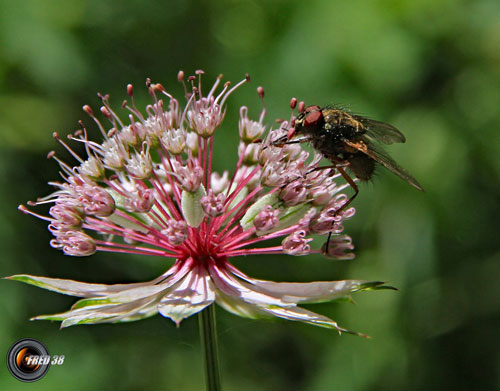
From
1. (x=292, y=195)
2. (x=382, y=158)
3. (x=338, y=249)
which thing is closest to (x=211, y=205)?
(x=292, y=195)

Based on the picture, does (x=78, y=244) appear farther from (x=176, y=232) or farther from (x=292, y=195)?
(x=292, y=195)

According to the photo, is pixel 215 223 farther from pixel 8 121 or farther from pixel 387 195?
pixel 8 121

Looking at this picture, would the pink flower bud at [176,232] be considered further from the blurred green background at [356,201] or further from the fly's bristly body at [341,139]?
the blurred green background at [356,201]

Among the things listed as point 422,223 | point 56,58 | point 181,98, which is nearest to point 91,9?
point 56,58

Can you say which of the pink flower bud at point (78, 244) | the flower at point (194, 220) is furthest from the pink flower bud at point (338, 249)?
the pink flower bud at point (78, 244)

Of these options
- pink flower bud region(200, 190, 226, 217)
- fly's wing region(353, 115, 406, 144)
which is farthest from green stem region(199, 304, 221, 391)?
fly's wing region(353, 115, 406, 144)
